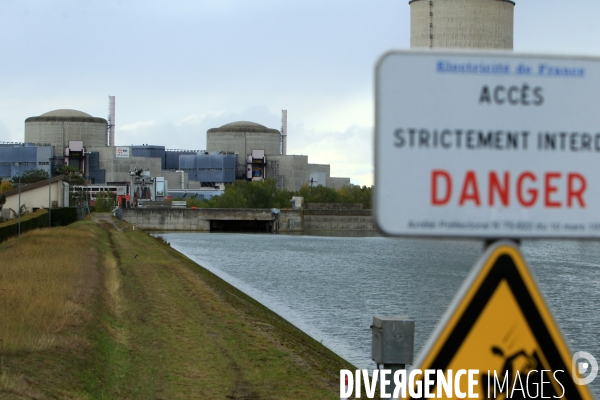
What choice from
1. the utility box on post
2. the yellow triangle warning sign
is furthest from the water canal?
the yellow triangle warning sign

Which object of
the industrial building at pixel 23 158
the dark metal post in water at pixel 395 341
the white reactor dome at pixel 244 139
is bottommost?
the dark metal post in water at pixel 395 341

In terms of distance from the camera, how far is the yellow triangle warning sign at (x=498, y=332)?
3.22 meters

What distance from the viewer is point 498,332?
322 centimetres

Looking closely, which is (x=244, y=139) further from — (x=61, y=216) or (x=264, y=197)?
(x=61, y=216)

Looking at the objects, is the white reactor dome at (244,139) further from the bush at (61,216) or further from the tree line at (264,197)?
the bush at (61,216)

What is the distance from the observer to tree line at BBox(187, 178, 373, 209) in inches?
5571

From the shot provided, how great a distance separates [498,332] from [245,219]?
127763 mm

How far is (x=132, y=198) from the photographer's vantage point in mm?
140500

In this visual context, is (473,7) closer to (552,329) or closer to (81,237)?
(81,237)

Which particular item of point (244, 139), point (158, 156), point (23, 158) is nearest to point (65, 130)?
point (23, 158)

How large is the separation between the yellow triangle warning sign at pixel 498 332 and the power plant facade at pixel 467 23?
132 metres

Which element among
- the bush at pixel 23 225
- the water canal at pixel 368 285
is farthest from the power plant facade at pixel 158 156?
the bush at pixel 23 225

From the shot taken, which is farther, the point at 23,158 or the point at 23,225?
the point at 23,158

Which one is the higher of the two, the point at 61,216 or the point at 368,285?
the point at 61,216
